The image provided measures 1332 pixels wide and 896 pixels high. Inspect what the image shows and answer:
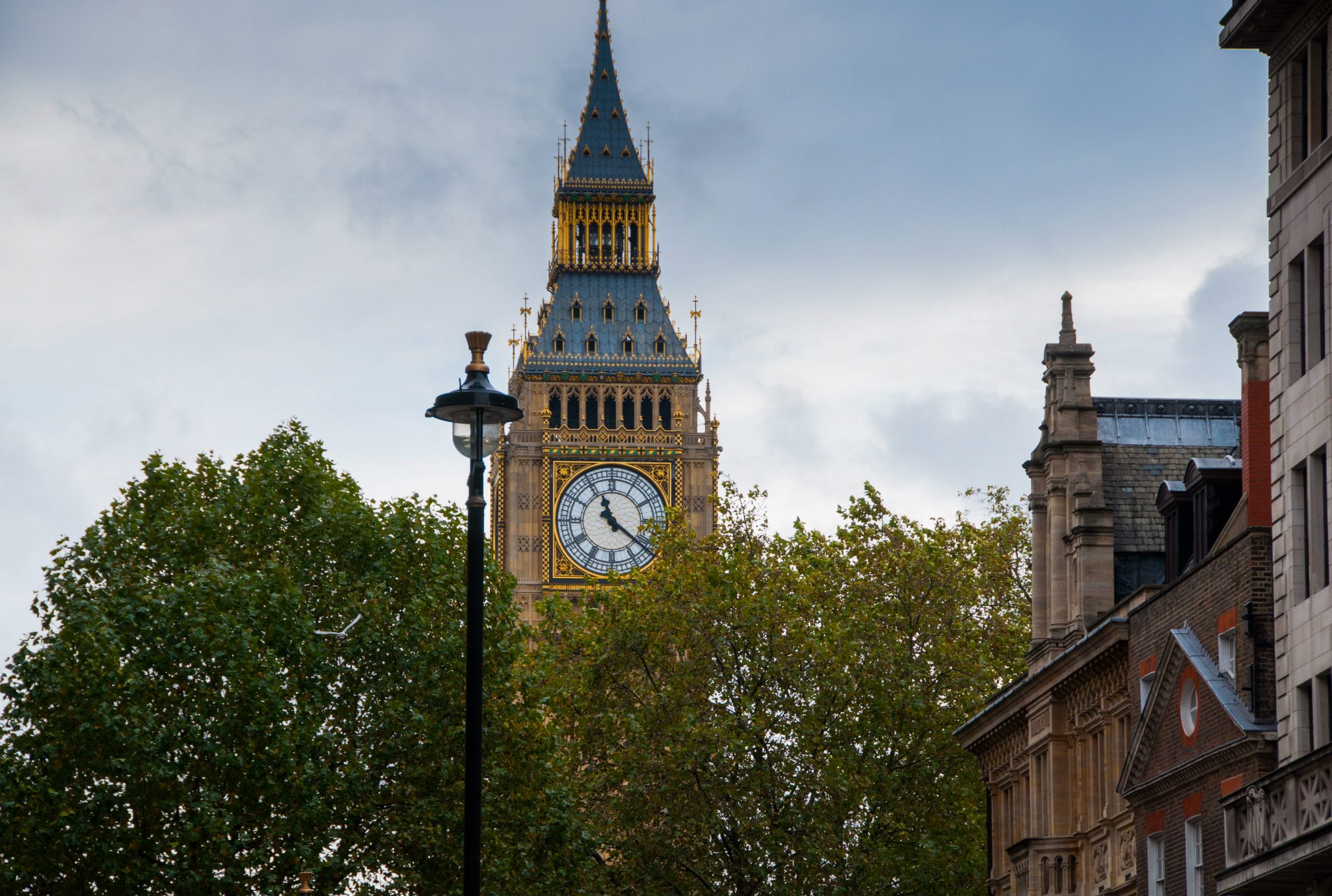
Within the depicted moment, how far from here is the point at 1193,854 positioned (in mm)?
41969

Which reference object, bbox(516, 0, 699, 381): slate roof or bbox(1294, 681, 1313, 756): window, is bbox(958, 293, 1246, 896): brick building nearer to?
bbox(1294, 681, 1313, 756): window

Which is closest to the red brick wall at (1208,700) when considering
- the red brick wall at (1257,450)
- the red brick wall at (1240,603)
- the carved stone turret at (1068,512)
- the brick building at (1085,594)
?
the red brick wall at (1240,603)

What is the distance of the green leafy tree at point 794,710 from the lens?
6788 centimetres

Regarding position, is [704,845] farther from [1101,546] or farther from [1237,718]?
[1237,718]

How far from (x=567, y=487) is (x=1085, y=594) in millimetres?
77736

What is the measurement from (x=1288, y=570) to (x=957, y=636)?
36.4m

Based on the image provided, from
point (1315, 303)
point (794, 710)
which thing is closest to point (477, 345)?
point (1315, 303)

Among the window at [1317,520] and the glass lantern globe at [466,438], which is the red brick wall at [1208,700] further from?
the glass lantern globe at [466,438]

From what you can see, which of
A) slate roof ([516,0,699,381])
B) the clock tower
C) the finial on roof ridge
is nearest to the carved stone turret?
the finial on roof ridge

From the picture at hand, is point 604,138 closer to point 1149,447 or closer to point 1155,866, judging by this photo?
point 1149,447

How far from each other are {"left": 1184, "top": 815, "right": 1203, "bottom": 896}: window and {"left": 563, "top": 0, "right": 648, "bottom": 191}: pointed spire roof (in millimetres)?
96138

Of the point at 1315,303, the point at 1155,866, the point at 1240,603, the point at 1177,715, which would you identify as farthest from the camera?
the point at 1155,866

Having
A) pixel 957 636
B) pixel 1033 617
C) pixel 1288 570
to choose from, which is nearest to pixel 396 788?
pixel 1033 617

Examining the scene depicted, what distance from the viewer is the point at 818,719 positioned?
231ft
